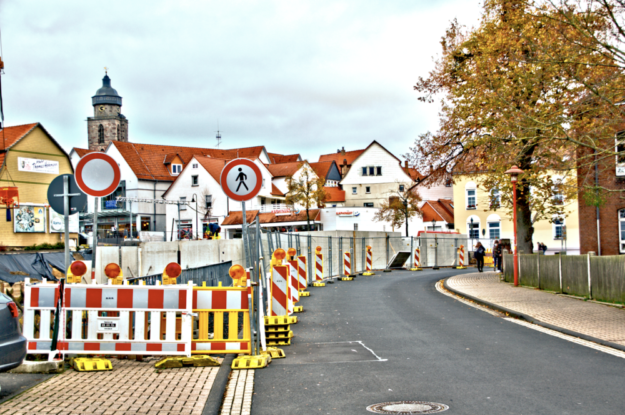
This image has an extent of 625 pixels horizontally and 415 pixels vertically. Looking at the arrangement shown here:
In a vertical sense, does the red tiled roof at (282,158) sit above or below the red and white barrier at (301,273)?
above

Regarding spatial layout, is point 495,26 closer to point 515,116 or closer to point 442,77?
point 442,77

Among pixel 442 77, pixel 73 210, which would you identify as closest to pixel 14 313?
pixel 73 210

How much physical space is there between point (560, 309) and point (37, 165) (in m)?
40.9

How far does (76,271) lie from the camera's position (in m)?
9.20

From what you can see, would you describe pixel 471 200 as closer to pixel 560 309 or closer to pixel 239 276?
pixel 560 309

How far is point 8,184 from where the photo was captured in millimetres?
45531

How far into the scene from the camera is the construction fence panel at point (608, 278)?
16.5 metres

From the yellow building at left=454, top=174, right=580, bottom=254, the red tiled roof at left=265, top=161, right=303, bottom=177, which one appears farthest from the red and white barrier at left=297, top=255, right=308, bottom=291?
the red tiled roof at left=265, top=161, right=303, bottom=177

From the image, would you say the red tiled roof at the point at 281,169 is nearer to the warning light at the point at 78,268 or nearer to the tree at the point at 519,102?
the tree at the point at 519,102

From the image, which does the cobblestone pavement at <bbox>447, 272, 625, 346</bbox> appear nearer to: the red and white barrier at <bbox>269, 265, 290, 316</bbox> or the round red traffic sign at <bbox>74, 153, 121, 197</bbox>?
the red and white barrier at <bbox>269, 265, 290, 316</bbox>

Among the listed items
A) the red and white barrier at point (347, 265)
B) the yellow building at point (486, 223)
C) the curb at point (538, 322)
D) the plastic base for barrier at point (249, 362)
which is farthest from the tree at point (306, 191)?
the plastic base for barrier at point (249, 362)

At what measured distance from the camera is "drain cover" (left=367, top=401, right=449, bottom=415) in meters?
6.44

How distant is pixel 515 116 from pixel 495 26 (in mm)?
8996

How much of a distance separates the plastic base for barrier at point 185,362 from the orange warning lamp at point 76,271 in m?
1.60
